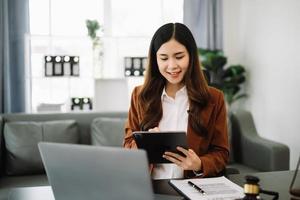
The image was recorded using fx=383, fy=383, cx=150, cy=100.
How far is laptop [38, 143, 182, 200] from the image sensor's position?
0.77m

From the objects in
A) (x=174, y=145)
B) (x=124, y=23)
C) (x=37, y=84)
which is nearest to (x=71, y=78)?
(x=37, y=84)

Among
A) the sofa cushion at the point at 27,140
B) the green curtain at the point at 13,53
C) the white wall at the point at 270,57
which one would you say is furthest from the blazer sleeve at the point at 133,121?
the green curtain at the point at 13,53

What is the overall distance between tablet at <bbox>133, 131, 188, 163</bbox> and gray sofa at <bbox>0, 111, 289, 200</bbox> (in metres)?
1.50

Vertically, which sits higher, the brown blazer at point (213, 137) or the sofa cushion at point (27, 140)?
the brown blazer at point (213, 137)

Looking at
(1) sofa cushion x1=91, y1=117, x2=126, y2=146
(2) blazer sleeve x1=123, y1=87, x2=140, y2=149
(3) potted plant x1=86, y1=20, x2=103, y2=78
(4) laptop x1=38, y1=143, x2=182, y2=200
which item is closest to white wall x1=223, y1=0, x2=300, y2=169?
(3) potted plant x1=86, y1=20, x2=103, y2=78

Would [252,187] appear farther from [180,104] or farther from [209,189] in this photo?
[180,104]

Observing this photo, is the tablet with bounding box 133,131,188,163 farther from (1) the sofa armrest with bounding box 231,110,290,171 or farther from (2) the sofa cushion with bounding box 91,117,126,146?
(1) the sofa armrest with bounding box 231,110,290,171

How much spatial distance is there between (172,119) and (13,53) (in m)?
2.79

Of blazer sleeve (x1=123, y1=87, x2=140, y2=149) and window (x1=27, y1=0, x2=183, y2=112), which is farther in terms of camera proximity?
window (x1=27, y1=0, x2=183, y2=112)

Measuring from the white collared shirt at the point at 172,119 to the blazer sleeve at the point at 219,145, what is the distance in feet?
0.38

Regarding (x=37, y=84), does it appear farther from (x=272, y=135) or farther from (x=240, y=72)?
(x=272, y=135)

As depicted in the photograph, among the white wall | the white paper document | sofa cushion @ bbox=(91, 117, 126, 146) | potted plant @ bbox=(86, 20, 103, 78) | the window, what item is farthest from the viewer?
the window

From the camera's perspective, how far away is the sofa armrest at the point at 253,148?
111 inches

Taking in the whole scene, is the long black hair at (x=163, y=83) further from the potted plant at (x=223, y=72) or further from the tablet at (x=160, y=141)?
the potted plant at (x=223, y=72)
